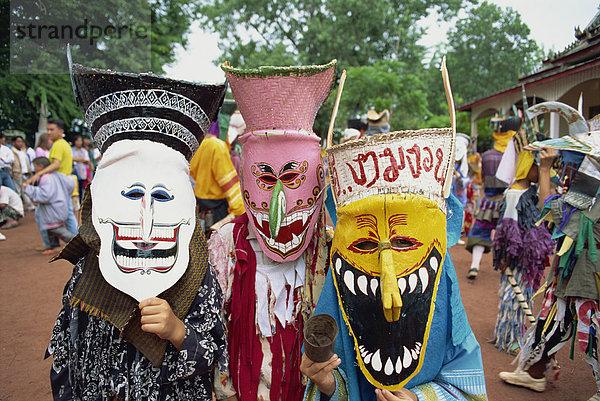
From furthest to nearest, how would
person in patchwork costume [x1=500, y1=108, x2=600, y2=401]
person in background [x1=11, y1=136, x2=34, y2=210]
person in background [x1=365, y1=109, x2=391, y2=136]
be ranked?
person in background [x1=11, y1=136, x2=34, y2=210]
person in background [x1=365, y1=109, x2=391, y2=136]
person in patchwork costume [x1=500, y1=108, x2=600, y2=401]

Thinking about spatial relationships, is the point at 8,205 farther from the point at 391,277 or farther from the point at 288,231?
the point at 391,277

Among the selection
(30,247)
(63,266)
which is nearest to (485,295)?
(63,266)

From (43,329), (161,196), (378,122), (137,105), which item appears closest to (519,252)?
(161,196)

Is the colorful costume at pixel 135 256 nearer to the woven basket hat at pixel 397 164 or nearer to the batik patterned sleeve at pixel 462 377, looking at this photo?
the woven basket hat at pixel 397 164

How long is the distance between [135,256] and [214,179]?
3085mm

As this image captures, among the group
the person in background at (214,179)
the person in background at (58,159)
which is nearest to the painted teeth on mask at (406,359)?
the person in background at (214,179)

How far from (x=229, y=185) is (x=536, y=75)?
1094 cm

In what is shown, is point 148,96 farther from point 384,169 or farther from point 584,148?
point 584,148

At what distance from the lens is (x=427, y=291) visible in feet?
4.99

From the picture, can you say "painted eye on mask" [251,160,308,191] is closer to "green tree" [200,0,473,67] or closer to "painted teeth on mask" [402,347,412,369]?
"painted teeth on mask" [402,347,412,369]

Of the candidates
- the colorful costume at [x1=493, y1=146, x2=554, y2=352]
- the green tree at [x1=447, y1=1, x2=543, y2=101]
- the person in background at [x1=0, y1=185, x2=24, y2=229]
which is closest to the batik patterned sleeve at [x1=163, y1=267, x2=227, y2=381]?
the colorful costume at [x1=493, y1=146, x2=554, y2=352]

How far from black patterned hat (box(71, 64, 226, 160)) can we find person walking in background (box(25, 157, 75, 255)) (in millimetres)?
6170

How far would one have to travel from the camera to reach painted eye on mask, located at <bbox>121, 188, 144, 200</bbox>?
1605 mm

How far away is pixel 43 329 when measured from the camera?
4684 mm
